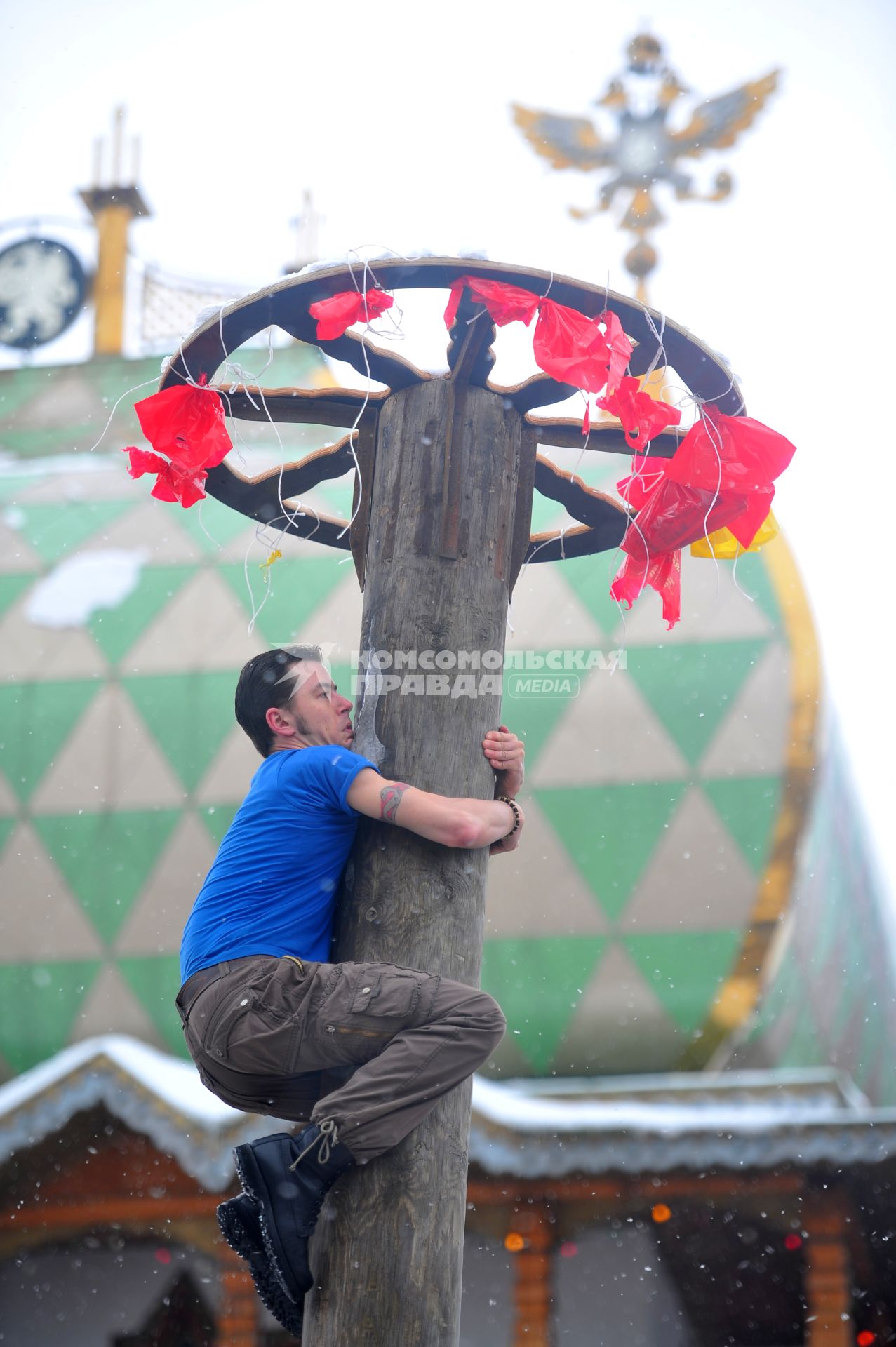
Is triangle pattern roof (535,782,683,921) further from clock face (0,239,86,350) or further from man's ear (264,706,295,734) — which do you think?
clock face (0,239,86,350)

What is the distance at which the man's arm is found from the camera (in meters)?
2.21

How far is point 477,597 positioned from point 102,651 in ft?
14.8

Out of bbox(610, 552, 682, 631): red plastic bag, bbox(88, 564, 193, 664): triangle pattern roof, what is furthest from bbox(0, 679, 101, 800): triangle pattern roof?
bbox(610, 552, 682, 631): red plastic bag

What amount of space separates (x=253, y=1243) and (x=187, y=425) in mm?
1687

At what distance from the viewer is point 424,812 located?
2203 mm

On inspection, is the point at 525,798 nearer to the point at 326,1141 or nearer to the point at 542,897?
the point at 542,897

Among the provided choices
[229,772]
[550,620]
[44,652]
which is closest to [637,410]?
[550,620]

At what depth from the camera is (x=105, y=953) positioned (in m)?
5.89

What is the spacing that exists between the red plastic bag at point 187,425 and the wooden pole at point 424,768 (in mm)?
393

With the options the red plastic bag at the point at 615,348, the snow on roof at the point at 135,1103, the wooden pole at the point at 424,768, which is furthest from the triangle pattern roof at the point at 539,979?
the red plastic bag at the point at 615,348

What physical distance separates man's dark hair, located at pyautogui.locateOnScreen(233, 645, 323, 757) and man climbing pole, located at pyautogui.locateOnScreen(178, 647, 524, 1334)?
186 mm

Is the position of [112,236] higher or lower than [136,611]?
higher

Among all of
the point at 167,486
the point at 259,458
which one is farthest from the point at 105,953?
the point at 167,486

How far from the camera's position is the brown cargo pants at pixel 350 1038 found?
80.4 inches
